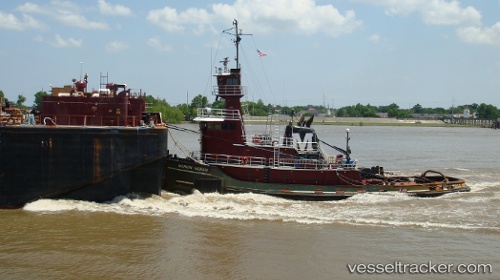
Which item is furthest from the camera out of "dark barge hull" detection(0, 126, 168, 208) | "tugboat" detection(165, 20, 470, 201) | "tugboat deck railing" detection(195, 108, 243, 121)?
"tugboat deck railing" detection(195, 108, 243, 121)

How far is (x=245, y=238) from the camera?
17.1 m

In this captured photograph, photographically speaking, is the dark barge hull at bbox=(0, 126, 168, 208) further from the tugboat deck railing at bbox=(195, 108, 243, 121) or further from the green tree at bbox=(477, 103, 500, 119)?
the green tree at bbox=(477, 103, 500, 119)

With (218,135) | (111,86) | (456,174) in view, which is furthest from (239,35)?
(456,174)

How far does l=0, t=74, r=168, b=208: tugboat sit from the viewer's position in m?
19.4

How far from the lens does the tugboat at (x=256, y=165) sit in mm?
23234

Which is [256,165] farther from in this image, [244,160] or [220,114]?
[220,114]

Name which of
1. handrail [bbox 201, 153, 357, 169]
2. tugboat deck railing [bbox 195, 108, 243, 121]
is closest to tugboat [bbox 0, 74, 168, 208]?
tugboat deck railing [bbox 195, 108, 243, 121]

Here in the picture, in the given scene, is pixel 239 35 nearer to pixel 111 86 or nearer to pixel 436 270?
pixel 111 86

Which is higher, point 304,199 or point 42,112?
point 42,112

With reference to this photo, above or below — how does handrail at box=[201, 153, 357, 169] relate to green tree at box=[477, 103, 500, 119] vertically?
below

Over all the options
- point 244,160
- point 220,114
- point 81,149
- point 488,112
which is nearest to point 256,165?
point 244,160

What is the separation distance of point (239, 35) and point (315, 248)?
1243 cm

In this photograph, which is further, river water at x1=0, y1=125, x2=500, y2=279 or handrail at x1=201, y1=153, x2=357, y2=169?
handrail at x1=201, y1=153, x2=357, y2=169

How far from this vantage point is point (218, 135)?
80.5 feet
